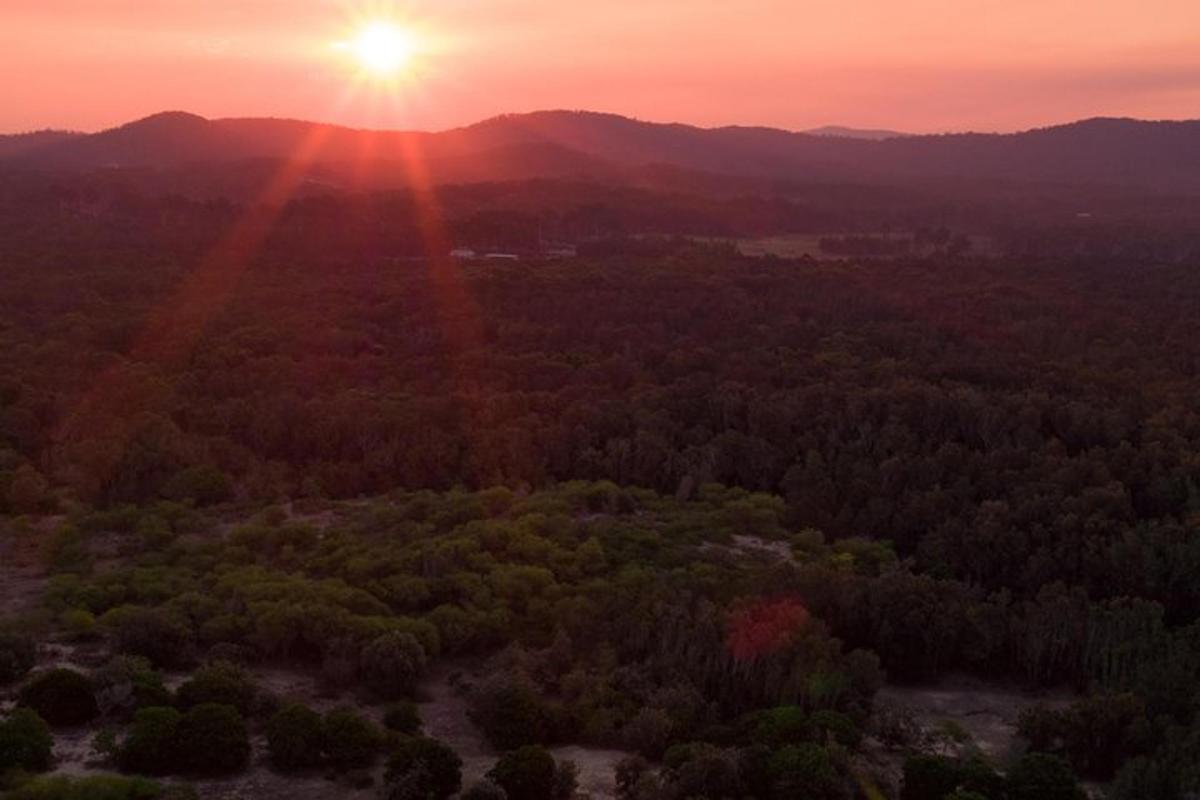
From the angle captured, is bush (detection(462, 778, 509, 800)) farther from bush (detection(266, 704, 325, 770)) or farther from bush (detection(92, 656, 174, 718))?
bush (detection(92, 656, 174, 718))

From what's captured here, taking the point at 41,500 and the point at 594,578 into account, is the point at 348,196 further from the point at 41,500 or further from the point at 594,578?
the point at 594,578

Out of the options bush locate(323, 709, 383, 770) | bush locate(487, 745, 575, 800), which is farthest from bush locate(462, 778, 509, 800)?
bush locate(323, 709, 383, 770)

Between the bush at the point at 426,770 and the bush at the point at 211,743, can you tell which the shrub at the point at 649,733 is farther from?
the bush at the point at 211,743

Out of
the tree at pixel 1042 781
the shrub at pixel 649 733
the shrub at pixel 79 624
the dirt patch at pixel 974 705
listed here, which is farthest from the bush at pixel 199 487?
the tree at pixel 1042 781

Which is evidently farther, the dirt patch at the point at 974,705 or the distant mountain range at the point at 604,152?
the distant mountain range at the point at 604,152

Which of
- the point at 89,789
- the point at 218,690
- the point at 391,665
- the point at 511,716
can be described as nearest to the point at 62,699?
the point at 218,690

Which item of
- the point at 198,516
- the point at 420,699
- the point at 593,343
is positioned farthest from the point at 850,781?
the point at 593,343
